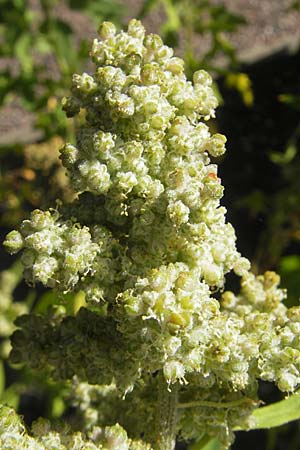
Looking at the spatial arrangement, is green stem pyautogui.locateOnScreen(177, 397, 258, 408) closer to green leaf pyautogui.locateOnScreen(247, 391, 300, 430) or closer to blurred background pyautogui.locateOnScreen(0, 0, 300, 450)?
green leaf pyautogui.locateOnScreen(247, 391, 300, 430)

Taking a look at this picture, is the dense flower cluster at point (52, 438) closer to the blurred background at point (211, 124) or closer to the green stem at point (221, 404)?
the green stem at point (221, 404)

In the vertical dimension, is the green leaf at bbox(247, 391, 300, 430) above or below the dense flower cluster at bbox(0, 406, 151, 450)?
above

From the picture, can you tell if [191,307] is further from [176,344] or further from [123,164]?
[123,164]

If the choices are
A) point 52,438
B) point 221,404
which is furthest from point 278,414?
point 52,438

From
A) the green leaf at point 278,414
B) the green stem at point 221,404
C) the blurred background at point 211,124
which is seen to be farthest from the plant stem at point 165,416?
the blurred background at point 211,124

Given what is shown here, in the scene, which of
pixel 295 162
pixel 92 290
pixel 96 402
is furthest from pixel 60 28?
pixel 92 290

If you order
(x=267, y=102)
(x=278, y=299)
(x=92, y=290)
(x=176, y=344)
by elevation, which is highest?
(x=267, y=102)

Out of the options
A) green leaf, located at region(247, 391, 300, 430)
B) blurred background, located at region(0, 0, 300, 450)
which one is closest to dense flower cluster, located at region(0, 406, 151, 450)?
green leaf, located at region(247, 391, 300, 430)
